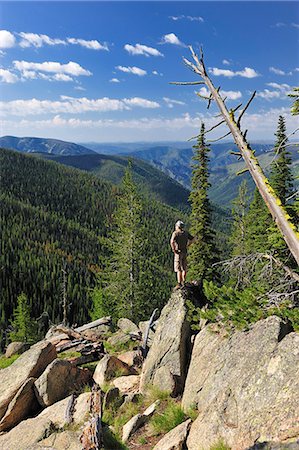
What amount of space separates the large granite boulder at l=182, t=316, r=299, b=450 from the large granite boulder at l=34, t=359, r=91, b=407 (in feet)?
16.7

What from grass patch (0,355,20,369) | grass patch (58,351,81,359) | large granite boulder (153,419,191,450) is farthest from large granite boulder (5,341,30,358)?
large granite boulder (153,419,191,450)

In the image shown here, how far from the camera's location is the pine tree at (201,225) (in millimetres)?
27644

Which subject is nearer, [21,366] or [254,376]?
[254,376]

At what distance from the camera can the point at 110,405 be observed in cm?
1114

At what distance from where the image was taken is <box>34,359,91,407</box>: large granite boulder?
12.1m

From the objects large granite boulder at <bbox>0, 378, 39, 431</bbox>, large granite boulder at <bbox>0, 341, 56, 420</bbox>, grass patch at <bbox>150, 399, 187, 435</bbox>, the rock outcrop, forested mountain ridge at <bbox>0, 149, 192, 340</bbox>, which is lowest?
forested mountain ridge at <bbox>0, 149, 192, 340</bbox>

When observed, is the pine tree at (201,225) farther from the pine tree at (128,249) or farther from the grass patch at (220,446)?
the grass patch at (220,446)

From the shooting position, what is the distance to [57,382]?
41.2ft

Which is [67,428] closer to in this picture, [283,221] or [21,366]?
[21,366]

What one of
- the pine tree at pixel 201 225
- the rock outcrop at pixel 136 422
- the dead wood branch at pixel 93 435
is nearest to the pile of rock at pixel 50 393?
the dead wood branch at pixel 93 435

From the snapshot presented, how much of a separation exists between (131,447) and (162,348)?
11.5 ft

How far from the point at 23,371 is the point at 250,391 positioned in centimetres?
936

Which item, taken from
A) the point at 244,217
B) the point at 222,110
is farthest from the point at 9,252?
the point at 222,110

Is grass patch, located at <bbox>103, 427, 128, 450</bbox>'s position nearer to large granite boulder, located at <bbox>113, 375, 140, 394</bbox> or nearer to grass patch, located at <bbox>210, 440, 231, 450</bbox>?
large granite boulder, located at <bbox>113, 375, 140, 394</bbox>
